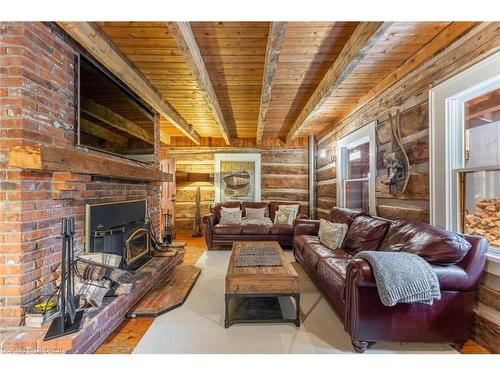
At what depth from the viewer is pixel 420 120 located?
2570mm

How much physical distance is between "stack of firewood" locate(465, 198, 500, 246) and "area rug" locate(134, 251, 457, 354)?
94 cm

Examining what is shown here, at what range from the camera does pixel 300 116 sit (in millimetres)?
4535

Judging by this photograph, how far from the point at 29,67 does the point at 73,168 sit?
0.79m

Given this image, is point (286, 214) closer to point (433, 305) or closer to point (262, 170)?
point (262, 170)

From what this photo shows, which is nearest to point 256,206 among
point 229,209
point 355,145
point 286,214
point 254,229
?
point 229,209

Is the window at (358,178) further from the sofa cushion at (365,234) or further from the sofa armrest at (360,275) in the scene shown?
the sofa armrest at (360,275)

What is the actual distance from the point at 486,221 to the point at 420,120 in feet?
3.68

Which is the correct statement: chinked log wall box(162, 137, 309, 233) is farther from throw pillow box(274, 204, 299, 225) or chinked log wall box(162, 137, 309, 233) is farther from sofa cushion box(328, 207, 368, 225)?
sofa cushion box(328, 207, 368, 225)

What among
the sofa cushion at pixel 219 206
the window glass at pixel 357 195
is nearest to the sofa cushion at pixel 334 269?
the window glass at pixel 357 195

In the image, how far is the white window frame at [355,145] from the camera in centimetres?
349

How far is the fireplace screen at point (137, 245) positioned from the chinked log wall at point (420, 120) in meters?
3.22

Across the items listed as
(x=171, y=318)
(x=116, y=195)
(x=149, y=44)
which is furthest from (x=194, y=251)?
(x=149, y=44)

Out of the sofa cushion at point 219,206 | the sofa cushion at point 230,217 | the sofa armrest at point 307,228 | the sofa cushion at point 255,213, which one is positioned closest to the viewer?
the sofa armrest at point 307,228
